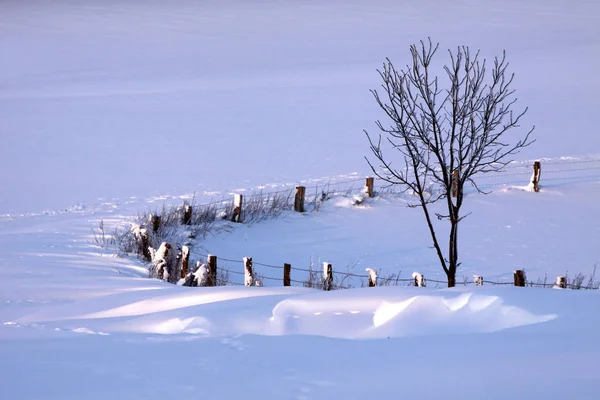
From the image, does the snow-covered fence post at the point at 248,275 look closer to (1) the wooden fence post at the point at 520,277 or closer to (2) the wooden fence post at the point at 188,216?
(1) the wooden fence post at the point at 520,277

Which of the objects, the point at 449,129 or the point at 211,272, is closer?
the point at 211,272

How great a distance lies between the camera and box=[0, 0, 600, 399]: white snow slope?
6637 mm

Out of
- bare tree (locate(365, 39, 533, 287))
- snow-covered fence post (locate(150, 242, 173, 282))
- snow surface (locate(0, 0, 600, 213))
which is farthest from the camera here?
snow surface (locate(0, 0, 600, 213))

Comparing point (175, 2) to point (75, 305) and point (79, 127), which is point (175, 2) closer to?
point (79, 127)

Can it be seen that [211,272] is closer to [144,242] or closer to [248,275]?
[248,275]

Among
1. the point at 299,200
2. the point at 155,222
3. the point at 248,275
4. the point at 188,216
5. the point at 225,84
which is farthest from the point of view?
the point at 225,84

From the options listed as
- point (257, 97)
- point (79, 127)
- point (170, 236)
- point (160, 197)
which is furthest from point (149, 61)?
point (170, 236)

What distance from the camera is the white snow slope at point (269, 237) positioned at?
6.64m

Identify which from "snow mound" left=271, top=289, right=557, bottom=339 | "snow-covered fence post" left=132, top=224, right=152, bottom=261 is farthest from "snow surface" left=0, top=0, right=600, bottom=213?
"snow mound" left=271, top=289, right=557, bottom=339

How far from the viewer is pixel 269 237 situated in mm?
21656

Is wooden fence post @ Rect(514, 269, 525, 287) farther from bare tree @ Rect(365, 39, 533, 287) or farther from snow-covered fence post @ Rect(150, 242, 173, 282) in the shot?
snow-covered fence post @ Rect(150, 242, 173, 282)

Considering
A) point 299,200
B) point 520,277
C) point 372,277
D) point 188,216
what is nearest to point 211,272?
point 372,277

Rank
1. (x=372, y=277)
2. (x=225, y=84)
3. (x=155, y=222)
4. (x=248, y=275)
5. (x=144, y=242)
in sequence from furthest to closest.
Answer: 1. (x=225, y=84)
2. (x=155, y=222)
3. (x=144, y=242)
4. (x=248, y=275)
5. (x=372, y=277)

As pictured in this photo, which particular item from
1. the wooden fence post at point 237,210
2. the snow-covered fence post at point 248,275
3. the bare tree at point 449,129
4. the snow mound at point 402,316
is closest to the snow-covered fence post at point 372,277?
the bare tree at point 449,129
